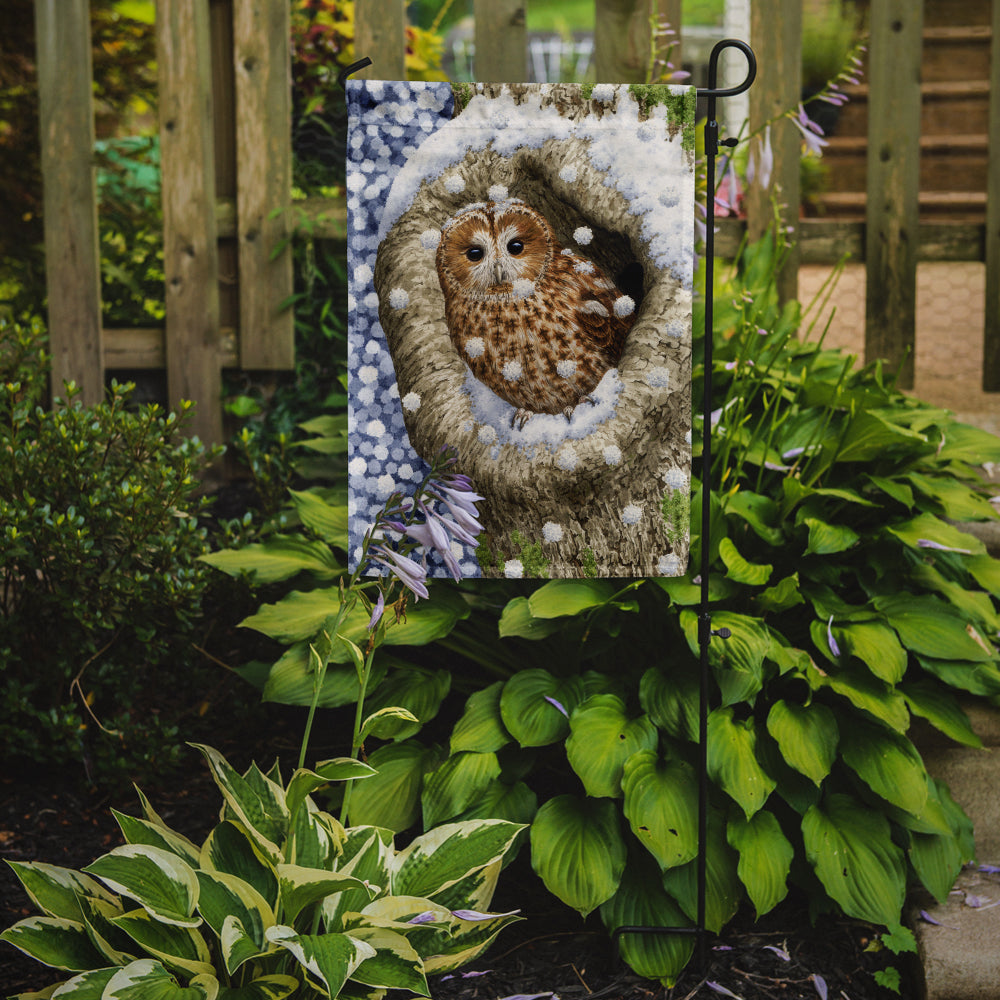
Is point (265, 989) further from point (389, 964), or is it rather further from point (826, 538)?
point (826, 538)

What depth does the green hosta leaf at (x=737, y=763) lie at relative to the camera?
178 centimetres

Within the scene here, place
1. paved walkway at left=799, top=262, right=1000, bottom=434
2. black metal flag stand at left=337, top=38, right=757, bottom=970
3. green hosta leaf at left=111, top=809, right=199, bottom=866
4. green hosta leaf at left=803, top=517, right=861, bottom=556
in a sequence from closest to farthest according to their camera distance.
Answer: green hosta leaf at left=111, top=809, right=199, bottom=866 < black metal flag stand at left=337, top=38, right=757, bottom=970 < green hosta leaf at left=803, top=517, right=861, bottom=556 < paved walkway at left=799, top=262, right=1000, bottom=434

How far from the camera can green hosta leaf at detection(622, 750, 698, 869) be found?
5.73ft

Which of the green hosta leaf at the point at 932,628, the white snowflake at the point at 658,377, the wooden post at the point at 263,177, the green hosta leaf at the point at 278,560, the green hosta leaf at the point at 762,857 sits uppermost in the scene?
the wooden post at the point at 263,177

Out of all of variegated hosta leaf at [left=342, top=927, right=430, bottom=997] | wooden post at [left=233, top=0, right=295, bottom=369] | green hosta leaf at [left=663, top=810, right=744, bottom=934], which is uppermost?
wooden post at [left=233, top=0, right=295, bottom=369]

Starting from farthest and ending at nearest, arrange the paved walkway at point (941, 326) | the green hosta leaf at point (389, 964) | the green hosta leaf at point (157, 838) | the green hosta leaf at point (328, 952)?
the paved walkway at point (941, 326) → the green hosta leaf at point (157, 838) → the green hosta leaf at point (389, 964) → the green hosta leaf at point (328, 952)

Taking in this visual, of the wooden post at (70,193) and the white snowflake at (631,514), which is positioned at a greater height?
the wooden post at (70,193)

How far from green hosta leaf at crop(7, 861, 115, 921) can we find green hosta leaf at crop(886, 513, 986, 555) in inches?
64.9

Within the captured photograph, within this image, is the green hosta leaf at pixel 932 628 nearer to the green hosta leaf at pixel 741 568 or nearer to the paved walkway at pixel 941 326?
the green hosta leaf at pixel 741 568

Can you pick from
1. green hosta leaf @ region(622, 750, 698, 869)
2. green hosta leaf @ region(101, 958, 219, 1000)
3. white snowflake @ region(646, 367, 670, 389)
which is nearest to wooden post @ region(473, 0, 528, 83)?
white snowflake @ region(646, 367, 670, 389)

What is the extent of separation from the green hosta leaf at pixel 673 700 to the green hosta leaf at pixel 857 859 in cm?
28

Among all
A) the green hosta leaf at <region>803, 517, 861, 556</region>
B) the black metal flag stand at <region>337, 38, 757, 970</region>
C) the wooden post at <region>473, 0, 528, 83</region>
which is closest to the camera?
the black metal flag stand at <region>337, 38, 757, 970</region>

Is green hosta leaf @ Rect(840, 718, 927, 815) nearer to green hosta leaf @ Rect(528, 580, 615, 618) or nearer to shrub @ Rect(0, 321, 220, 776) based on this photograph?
green hosta leaf @ Rect(528, 580, 615, 618)

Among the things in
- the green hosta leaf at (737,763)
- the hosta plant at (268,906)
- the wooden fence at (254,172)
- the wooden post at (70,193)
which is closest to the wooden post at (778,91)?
the wooden fence at (254,172)
